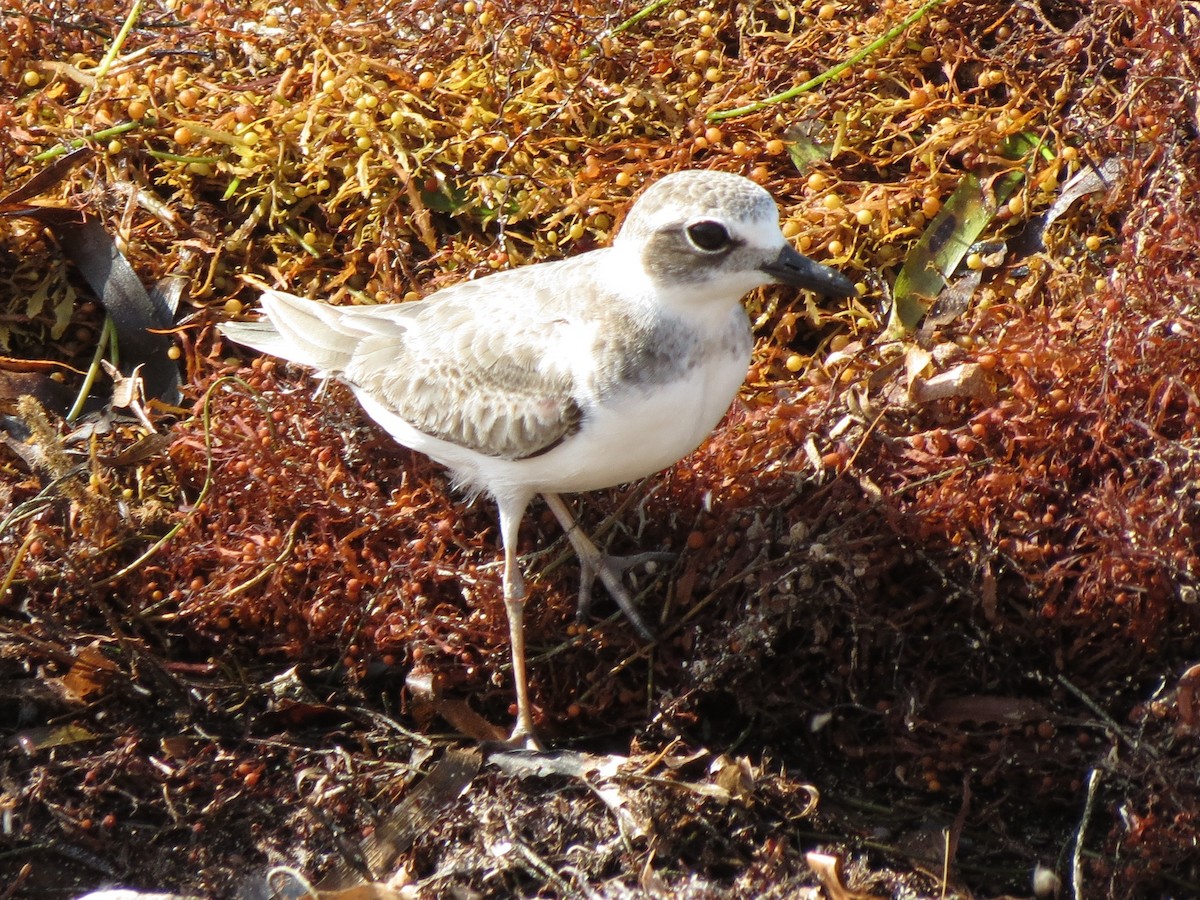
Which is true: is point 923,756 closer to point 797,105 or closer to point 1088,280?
point 1088,280

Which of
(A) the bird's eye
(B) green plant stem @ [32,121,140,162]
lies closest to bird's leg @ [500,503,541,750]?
(A) the bird's eye

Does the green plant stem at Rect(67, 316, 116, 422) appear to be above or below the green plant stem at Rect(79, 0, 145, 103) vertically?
below

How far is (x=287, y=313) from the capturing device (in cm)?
556

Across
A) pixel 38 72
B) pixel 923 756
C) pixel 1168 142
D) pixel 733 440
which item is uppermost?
pixel 38 72

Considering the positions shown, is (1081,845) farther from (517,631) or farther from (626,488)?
(626,488)

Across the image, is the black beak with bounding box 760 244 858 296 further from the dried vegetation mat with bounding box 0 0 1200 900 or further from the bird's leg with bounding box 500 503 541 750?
the bird's leg with bounding box 500 503 541 750

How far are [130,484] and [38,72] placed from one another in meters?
2.42

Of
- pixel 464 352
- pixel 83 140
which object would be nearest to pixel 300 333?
pixel 464 352

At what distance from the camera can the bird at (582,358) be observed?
4516mm

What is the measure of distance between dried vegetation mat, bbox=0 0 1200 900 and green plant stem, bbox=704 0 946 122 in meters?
0.03

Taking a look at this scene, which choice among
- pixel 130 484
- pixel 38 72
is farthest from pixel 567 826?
pixel 38 72

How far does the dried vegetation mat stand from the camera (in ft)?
14.8

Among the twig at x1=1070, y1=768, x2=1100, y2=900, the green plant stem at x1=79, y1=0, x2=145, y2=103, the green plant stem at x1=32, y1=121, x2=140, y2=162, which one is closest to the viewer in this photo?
the twig at x1=1070, y1=768, x2=1100, y2=900

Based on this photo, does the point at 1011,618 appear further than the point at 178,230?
No
